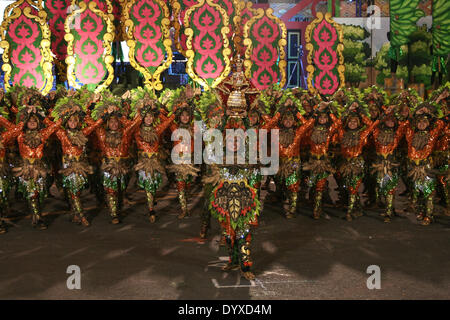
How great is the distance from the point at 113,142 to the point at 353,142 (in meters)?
3.83

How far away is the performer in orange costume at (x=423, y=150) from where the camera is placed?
7297mm

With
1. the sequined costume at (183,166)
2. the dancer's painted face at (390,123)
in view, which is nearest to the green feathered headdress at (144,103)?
the sequined costume at (183,166)

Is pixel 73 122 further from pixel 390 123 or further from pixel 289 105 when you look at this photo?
pixel 390 123

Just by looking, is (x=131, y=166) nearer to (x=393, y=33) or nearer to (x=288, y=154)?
(x=288, y=154)

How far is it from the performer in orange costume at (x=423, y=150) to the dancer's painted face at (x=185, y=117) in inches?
137

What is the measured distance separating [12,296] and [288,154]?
4620 mm

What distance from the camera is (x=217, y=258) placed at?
611cm

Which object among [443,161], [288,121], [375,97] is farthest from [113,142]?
[443,161]

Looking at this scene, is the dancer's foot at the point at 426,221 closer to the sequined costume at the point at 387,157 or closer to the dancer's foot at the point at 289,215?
the sequined costume at the point at 387,157

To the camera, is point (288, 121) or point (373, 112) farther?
point (373, 112)

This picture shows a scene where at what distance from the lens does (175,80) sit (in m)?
16.5

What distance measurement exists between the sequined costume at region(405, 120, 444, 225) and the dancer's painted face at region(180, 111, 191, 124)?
3471mm

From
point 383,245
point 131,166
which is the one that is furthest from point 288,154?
point 131,166
